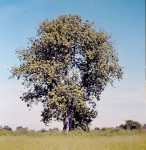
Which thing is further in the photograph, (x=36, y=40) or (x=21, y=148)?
(x=36, y=40)

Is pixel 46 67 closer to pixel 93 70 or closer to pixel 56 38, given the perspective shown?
pixel 56 38

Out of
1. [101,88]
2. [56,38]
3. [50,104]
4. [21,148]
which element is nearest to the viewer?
[21,148]

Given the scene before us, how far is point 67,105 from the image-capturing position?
4219cm

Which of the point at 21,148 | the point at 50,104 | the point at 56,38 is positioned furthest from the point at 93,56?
the point at 21,148

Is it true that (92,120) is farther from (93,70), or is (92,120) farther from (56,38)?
(56,38)

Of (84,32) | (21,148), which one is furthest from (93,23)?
(21,148)

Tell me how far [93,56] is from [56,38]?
518 centimetres

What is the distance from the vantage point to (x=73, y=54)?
1758 inches

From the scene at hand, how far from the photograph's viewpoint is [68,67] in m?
43.2

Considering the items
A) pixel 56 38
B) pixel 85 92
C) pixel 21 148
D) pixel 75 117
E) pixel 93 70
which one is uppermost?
pixel 56 38

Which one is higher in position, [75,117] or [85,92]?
[85,92]

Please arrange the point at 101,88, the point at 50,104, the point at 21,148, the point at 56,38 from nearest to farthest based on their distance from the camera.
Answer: the point at 21,148, the point at 50,104, the point at 56,38, the point at 101,88

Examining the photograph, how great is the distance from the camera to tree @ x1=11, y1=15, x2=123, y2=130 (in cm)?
4128

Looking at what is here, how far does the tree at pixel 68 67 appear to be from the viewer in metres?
41.3
